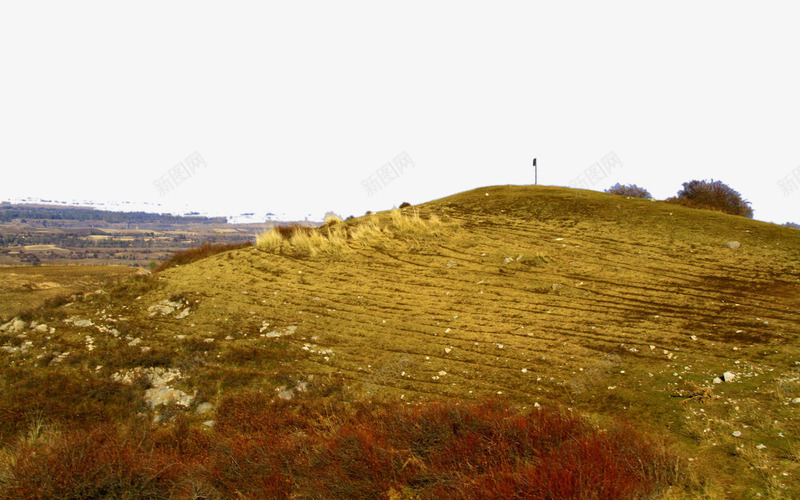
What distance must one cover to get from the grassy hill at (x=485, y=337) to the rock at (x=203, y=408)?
63 millimetres

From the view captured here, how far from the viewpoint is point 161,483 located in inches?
150

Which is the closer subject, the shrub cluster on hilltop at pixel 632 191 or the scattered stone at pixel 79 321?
the scattered stone at pixel 79 321

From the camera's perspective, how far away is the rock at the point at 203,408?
6.05 m

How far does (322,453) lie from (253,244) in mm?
10789

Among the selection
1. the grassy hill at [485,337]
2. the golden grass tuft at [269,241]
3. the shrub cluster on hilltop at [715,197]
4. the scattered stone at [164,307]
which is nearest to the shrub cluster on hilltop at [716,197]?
the shrub cluster on hilltop at [715,197]

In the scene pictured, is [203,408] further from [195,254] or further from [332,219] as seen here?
[332,219]


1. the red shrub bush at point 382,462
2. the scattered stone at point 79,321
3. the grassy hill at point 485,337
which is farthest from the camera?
the scattered stone at point 79,321

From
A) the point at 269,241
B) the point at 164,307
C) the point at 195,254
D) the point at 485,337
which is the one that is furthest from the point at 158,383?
the point at 195,254

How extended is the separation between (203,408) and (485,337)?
4.47 metres

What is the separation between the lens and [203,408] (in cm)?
612

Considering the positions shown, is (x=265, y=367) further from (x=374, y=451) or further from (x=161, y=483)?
(x=374, y=451)

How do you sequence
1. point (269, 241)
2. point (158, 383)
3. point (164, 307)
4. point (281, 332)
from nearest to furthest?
point (158, 383), point (281, 332), point (164, 307), point (269, 241)

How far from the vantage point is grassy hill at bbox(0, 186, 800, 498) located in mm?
4828

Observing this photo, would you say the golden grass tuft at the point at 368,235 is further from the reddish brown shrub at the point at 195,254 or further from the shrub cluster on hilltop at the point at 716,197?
the shrub cluster on hilltop at the point at 716,197
